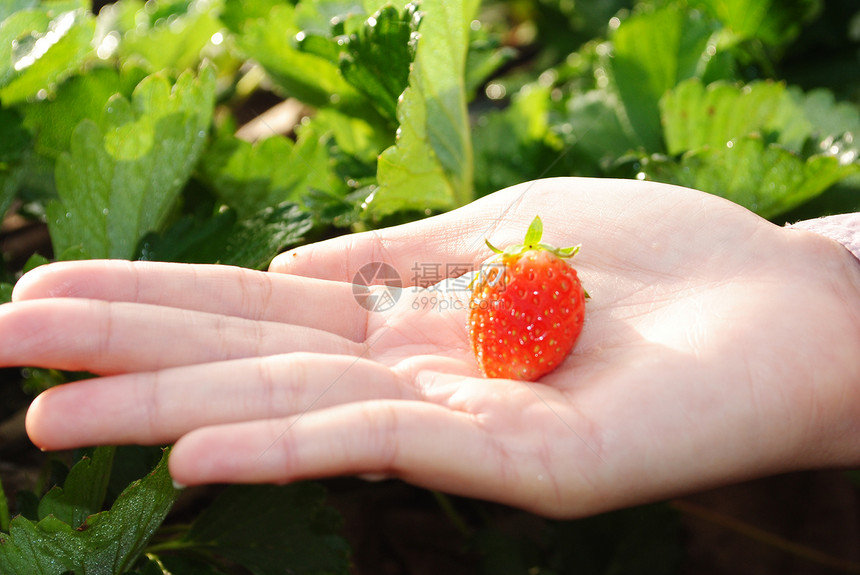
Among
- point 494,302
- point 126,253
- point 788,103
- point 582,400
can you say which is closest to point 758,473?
point 582,400

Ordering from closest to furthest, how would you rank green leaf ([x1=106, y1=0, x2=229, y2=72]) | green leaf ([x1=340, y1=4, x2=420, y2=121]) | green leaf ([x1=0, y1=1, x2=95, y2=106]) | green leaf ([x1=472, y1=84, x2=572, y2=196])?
green leaf ([x1=340, y1=4, x2=420, y2=121]), green leaf ([x1=0, y1=1, x2=95, y2=106]), green leaf ([x1=472, y1=84, x2=572, y2=196]), green leaf ([x1=106, y1=0, x2=229, y2=72])

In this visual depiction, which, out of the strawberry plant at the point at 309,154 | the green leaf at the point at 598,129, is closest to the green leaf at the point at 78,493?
the strawberry plant at the point at 309,154

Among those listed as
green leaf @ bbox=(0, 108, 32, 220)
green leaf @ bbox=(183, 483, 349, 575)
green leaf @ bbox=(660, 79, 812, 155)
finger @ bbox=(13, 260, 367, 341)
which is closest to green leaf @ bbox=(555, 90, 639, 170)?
green leaf @ bbox=(660, 79, 812, 155)

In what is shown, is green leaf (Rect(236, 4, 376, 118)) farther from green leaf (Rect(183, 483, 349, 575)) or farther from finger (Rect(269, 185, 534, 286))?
green leaf (Rect(183, 483, 349, 575))

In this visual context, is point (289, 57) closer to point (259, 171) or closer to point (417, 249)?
point (259, 171)

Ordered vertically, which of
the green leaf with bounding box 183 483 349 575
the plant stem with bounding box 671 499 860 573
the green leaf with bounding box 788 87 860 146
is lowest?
the plant stem with bounding box 671 499 860 573

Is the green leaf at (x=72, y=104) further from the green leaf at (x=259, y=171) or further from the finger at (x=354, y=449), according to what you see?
the finger at (x=354, y=449)

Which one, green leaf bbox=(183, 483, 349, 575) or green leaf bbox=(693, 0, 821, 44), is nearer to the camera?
green leaf bbox=(183, 483, 349, 575)
